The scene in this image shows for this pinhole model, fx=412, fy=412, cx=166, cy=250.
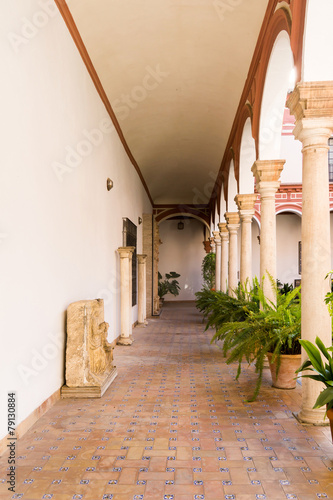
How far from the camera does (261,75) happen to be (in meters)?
5.86

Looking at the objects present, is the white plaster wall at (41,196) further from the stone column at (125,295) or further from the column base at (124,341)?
the column base at (124,341)

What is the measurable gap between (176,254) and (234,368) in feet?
54.4

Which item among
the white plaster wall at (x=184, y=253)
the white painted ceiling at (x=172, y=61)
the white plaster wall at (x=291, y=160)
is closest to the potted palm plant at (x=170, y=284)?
the white plaster wall at (x=184, y=253)

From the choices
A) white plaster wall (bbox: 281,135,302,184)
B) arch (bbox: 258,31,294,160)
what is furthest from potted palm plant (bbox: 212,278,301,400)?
white plaster wall (bbox: 281,135,302,184)

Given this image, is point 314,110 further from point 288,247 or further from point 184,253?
point 184,253

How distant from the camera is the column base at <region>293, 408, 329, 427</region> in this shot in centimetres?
372

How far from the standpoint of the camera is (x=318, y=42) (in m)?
3.94

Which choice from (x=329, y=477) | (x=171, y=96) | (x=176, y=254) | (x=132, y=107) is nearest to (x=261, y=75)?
(x=171, y=96)

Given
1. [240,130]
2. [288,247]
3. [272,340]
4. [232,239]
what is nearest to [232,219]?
[232,239]

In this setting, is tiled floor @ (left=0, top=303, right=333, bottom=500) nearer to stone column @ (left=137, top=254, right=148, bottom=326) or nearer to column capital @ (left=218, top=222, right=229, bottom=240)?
stone column @ (left=137, top=254, right=148, bottom=326)

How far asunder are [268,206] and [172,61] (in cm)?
273

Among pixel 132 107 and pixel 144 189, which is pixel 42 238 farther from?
pixel 144 189

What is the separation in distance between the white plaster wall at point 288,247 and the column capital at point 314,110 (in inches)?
587

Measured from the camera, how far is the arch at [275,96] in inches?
210
